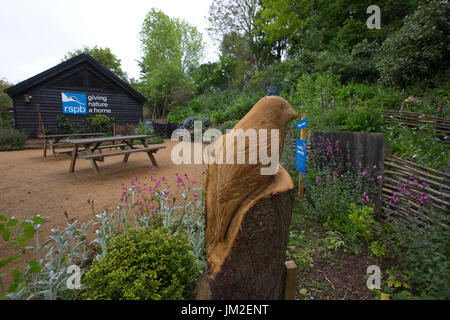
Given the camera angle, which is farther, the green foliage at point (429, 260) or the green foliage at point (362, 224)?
the green foliage at point (362, 224)

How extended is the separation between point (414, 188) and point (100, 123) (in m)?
14.3

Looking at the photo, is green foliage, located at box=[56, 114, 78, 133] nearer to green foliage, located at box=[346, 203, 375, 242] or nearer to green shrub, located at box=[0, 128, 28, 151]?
green shrub, located at box=[0, 128, 28, 151]

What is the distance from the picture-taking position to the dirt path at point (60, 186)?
3.31 m

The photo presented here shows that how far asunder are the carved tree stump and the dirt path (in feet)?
8.79

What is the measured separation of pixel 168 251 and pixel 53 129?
13843mm

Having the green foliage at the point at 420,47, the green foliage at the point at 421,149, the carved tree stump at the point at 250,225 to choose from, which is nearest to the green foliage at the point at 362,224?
the green foliage at the point at 421,149

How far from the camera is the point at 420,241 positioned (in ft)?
5.48

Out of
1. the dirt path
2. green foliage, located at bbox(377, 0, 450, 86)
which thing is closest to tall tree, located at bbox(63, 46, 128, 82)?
the dirt path

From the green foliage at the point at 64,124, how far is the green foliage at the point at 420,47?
15.0 metres

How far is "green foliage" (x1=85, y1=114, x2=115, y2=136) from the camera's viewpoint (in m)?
12.7

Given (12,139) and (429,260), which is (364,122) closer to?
(429,260)

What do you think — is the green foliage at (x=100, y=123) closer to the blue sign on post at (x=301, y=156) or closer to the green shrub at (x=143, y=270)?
the blue sign on post at (x=301, y=156)

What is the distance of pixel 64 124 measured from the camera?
1193 centimetres
